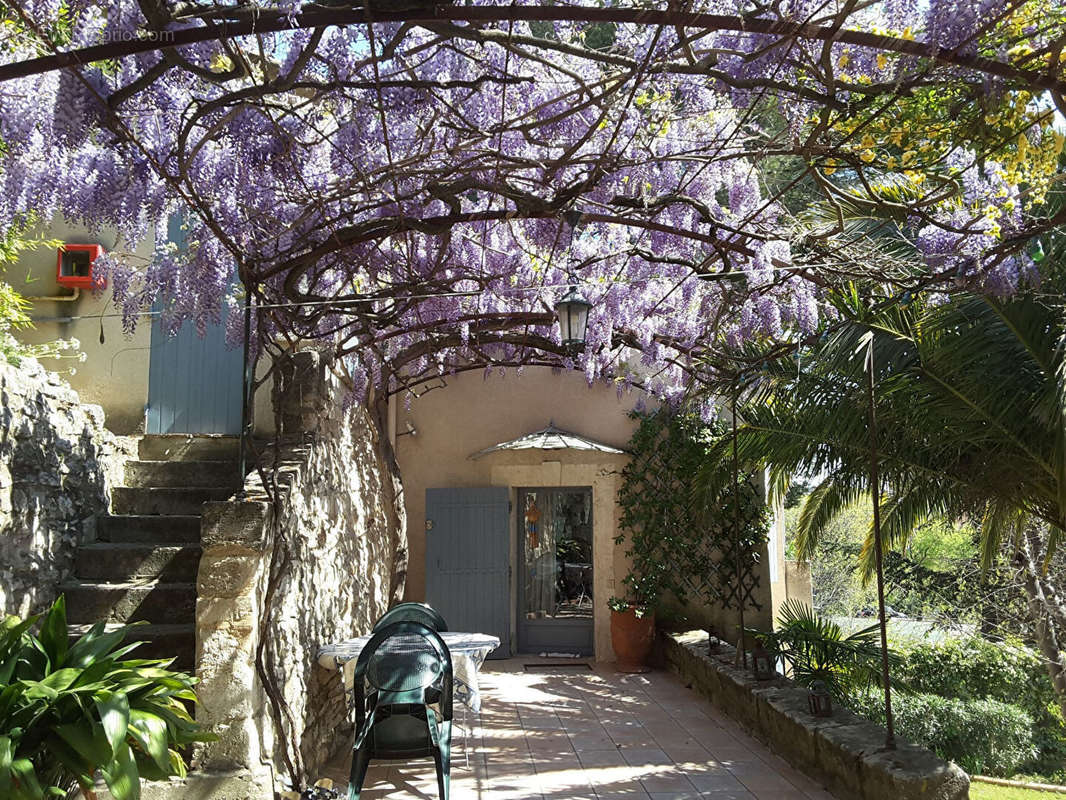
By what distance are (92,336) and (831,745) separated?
556cm

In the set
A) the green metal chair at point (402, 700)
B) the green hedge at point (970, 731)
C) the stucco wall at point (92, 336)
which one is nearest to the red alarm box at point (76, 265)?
the stucco wall at point (92, 336)

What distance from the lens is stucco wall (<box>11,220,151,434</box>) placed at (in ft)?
21.7

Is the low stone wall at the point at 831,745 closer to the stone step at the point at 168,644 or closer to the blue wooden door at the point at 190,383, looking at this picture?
the stone step at the point at 168,644

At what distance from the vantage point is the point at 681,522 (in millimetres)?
8250

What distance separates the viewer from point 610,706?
21.4ft

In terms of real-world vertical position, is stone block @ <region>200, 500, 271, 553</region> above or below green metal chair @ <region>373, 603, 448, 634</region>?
above

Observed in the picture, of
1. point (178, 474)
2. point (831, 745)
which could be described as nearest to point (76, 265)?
point (178, 474)

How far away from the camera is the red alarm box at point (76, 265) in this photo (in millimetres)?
6586

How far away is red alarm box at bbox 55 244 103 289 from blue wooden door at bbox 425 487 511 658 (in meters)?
3.44

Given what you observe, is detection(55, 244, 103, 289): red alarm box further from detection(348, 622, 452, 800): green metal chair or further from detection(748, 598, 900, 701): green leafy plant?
detection(748, 598, 900, 701): green leafy plant

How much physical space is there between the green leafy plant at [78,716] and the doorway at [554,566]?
601cm

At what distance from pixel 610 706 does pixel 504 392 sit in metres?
3.42

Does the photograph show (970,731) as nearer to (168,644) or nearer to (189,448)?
(189,448)

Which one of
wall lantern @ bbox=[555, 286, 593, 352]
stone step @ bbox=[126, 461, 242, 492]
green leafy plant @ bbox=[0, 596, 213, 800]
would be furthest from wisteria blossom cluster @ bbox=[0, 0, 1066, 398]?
green leafy plant @ bbox=[0, 596, 213, 800]
